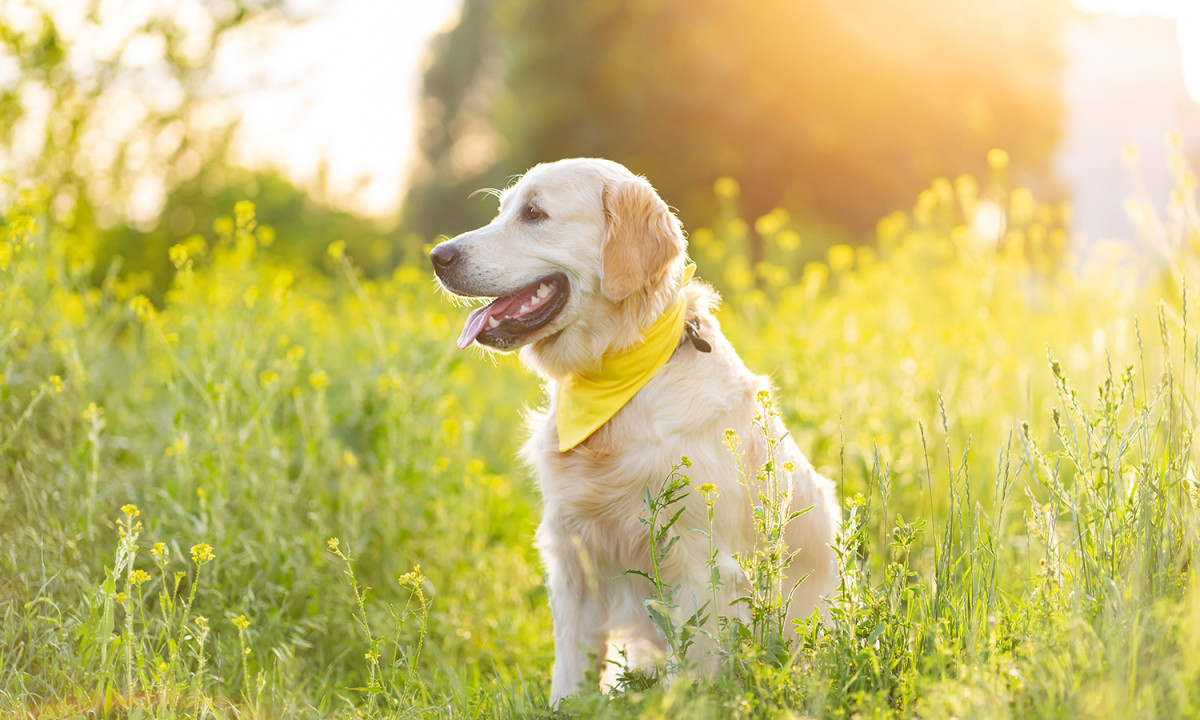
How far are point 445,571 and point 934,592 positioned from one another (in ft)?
6.13

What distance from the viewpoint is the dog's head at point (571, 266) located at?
2686 mm

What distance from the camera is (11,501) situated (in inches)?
115

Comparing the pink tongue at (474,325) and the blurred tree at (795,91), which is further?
the blurred tree at (795,91)

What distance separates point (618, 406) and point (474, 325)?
54 cm

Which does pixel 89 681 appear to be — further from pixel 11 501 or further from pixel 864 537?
pixel 864 537

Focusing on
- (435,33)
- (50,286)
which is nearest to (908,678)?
(50,286)

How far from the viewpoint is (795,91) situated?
17.5m

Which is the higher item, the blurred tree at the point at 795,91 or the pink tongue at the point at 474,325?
the blurred tree at the point at 795,91

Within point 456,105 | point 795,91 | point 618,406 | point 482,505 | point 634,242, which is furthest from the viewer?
point 456,105

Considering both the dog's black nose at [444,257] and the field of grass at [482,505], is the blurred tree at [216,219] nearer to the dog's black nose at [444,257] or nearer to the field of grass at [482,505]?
the field of grass at [482,505]

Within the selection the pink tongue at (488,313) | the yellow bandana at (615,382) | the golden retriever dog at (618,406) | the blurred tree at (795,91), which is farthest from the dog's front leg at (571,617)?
the blurred tree at (795,91)

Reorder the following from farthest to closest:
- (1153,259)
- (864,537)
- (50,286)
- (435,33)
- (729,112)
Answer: (435,33) < (729,112) < (1153,259) < (50,286) < (864,537)

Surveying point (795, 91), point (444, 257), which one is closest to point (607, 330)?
point (444, 257)

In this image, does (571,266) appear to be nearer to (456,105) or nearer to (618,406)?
(618,406)
